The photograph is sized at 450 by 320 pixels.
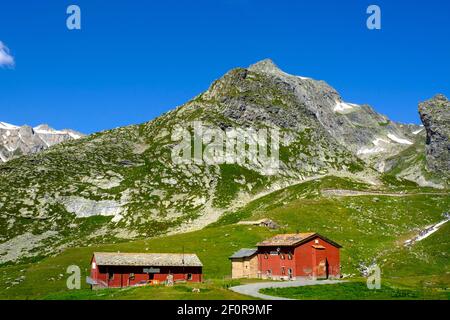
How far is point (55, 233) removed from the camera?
163 m

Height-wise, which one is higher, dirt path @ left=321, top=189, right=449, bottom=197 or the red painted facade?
dirt path @ left=321, top=189, right=449, bottom=197

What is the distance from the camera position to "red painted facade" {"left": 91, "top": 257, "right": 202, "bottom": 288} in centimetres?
8144

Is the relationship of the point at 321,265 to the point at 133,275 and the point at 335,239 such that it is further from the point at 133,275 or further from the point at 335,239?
the point at 133,275

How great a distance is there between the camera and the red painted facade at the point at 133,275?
8144 centimetres

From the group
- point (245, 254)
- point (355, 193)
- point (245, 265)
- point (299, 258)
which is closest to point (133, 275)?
point (245, 265)

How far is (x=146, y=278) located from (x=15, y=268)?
4310cm

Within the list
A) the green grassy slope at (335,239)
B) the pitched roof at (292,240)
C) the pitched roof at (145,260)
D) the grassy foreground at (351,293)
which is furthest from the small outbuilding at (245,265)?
the grassy foreground at (351,293)

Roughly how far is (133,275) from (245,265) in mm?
20527

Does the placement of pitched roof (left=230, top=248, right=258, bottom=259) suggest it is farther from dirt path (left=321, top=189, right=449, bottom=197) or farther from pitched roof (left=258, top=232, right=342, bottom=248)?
dirt path (left=321, top=189, right=449, bottom=197)

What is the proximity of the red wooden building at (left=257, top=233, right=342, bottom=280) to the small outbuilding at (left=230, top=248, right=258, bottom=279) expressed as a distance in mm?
1310

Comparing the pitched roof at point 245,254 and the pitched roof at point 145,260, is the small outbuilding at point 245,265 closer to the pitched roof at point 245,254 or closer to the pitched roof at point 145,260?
the pitched roof at point 245,254

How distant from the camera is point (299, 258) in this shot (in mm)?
83312

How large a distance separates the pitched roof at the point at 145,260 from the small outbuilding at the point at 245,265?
796 centimetres

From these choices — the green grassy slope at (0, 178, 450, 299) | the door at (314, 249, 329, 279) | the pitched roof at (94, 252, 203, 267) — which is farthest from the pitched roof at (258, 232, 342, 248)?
the pitched roof at (94, 252, 203, 267)
